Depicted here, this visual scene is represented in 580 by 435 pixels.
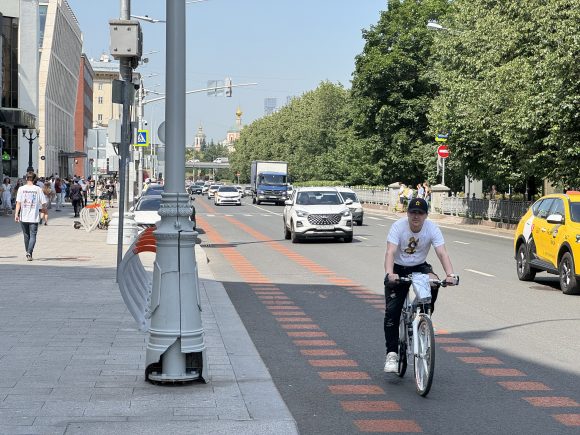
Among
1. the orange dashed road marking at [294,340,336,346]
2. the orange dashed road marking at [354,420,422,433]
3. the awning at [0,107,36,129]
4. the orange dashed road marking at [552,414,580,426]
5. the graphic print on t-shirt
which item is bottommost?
the orange dashed road marking at [294,340,336,346]

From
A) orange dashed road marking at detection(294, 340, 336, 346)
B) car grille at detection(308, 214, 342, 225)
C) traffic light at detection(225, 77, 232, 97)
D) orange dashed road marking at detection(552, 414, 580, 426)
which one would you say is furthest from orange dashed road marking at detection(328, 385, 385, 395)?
traffic light at detection(225, 77, 232, 97)

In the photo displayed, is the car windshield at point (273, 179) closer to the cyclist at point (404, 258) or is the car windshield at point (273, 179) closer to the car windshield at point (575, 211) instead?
the car windshield at point (575, 211)

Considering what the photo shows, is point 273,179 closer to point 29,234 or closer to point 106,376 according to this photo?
point 29,234

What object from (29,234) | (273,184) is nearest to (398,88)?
(273,184)

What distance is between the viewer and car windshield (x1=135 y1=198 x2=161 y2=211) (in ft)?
103

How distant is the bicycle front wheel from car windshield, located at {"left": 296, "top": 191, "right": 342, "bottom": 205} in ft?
78.2

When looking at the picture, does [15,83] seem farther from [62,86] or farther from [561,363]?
[561,363]

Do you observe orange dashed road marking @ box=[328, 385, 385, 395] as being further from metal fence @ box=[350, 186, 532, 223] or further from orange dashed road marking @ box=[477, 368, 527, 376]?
metal fence @ box=[350, 186, 532, 223]

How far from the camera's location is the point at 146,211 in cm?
3109

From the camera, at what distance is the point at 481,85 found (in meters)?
39.5

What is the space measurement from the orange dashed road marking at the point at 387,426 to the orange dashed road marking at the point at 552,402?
1226 mm

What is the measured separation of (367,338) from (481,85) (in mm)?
29276

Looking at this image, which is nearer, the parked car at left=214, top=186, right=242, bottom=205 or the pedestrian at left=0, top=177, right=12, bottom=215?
the pedestrian at left=0, top=177, right=12, bottom=215

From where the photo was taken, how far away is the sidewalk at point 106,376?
6.84 metres
